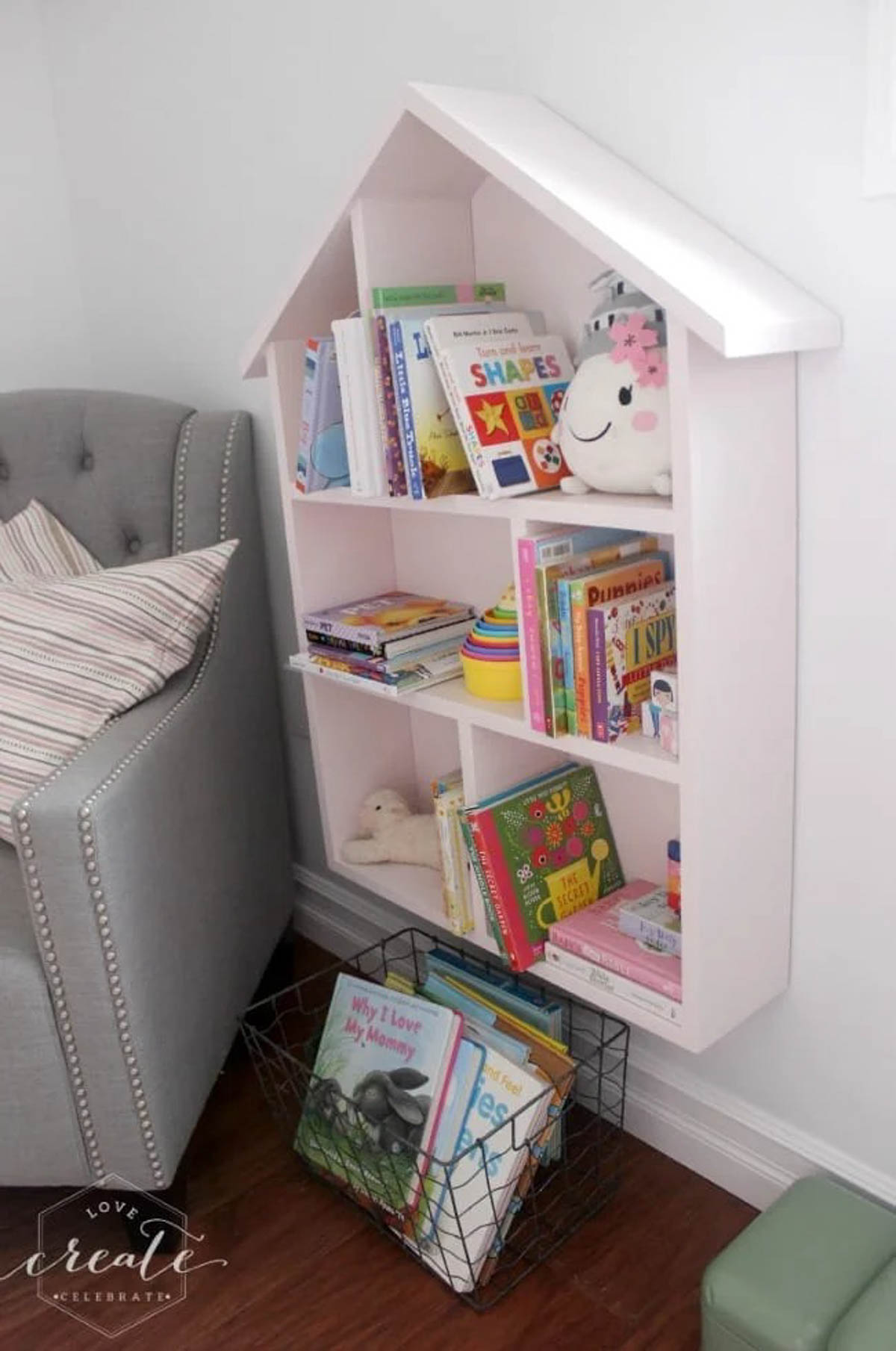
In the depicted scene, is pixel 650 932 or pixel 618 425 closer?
pixel 618 425

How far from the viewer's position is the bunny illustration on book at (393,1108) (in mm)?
1570

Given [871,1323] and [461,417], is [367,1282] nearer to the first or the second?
[871,1323]

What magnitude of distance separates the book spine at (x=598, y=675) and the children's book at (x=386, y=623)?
0.34 metres

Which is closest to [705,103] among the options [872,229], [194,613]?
[872,229]

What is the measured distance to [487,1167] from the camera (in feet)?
4.90

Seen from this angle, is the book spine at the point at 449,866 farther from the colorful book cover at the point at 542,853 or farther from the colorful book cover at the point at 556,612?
the colorful book cover at the point at 556,612

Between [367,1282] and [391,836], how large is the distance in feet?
1.93

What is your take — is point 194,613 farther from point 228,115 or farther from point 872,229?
point 872,229

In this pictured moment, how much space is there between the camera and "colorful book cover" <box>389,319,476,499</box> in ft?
4.61

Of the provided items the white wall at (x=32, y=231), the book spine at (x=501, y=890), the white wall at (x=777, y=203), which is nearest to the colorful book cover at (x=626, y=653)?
the white wall at (x=777, y=203)

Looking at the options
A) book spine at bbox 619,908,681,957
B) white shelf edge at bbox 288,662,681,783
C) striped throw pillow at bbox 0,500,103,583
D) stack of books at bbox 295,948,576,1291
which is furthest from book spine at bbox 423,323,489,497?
striped throw pillow at bbox 0,500,103,583

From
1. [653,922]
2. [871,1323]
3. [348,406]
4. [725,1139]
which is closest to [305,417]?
[348,406]

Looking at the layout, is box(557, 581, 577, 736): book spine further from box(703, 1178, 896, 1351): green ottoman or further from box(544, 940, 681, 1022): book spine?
box(703, 1178, 896, 1351): green ottoman

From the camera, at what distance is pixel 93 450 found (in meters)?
2.04
